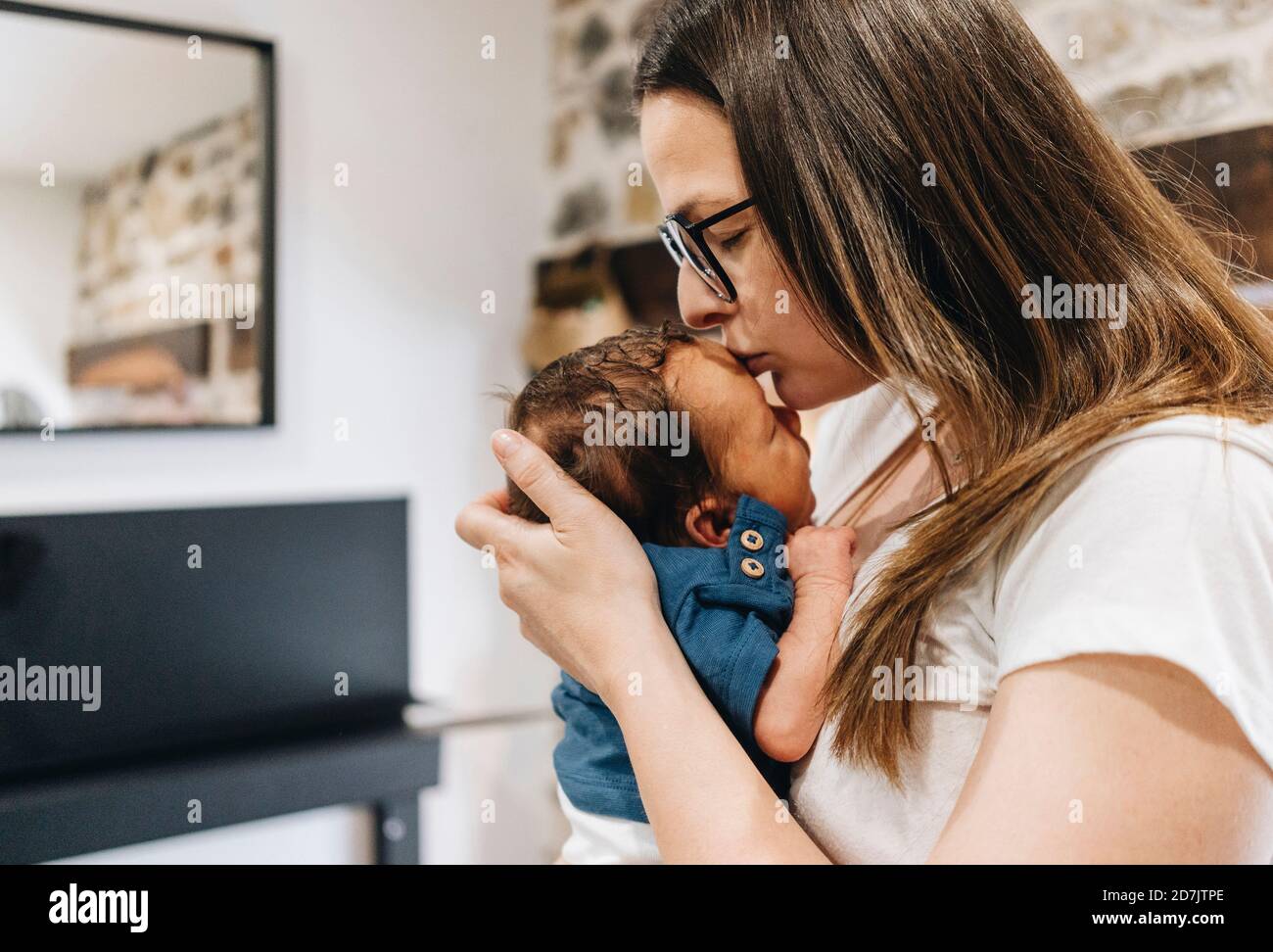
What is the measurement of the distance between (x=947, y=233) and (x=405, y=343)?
1966 mm

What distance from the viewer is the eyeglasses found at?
2.80 ft

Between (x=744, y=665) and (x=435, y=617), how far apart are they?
1.91 metres

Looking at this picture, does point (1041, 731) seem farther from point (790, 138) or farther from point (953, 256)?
point (790, 138)

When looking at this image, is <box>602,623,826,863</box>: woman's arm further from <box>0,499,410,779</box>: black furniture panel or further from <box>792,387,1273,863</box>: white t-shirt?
<box>0,499,410,779</box>: black furniture panel

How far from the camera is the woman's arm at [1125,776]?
611mm

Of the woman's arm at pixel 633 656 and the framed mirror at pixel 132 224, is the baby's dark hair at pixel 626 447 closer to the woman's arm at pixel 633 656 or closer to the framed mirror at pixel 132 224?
the woman's arm at pixel 633 656

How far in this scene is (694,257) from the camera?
87 centimetres

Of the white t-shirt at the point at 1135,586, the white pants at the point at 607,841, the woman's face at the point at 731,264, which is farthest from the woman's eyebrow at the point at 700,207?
the white pants at the point at 607,841

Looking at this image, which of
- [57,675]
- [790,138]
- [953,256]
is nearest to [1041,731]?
[953,256]

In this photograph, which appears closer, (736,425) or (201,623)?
(736,425)

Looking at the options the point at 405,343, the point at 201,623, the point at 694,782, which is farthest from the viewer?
the point at 405,343

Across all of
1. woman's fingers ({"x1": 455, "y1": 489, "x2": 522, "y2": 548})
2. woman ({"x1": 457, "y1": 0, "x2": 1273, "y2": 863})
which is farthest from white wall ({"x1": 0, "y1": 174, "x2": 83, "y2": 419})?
woman ({"x1": 457, "y1": 0, "x2": 1273, "y2": 863})

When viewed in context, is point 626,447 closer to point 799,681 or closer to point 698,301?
point 698,301

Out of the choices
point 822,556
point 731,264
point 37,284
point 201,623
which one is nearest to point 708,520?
point 822,556
